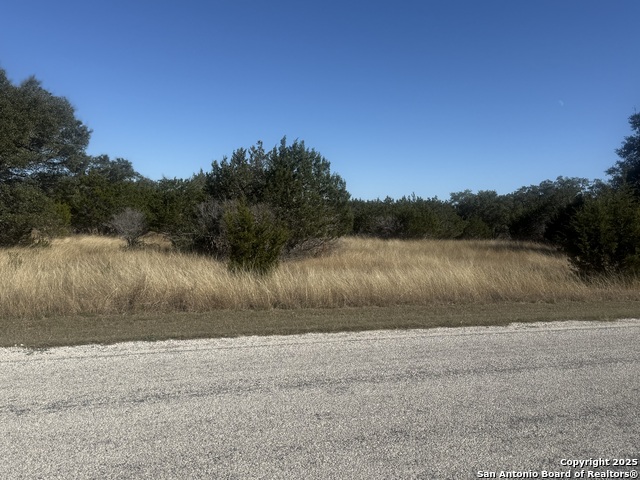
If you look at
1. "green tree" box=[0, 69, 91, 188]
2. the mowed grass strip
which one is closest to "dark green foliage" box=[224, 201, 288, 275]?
the mowed grass strip

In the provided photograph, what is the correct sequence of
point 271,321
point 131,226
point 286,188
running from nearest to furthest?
point 271,321 → point 286,188 → point 131,226

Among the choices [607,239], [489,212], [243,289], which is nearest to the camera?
[243,289]

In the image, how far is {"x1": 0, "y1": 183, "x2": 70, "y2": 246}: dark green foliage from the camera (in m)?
21.2

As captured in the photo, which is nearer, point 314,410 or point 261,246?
point 314,410

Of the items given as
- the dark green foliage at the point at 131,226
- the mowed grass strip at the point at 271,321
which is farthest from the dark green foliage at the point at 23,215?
the mowed grass strip at the point at 271,321

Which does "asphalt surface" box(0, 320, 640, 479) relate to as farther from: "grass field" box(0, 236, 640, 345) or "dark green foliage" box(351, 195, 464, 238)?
"dark green foliage" box(351, 195, 464, 238)

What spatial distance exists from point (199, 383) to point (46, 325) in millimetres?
4090

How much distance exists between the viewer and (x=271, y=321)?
8.02 metres

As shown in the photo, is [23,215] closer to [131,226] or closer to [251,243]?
[131,226]

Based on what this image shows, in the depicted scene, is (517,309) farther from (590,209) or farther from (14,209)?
(14,209)

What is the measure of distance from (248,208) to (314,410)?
12.4m

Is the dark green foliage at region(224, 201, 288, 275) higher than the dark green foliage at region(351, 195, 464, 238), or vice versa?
the dark green foliage at region(351, 195, 464, 238)

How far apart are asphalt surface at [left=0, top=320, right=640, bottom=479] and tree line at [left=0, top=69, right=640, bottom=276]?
761 centimetres

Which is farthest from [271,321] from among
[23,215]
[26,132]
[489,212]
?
[489,212]
